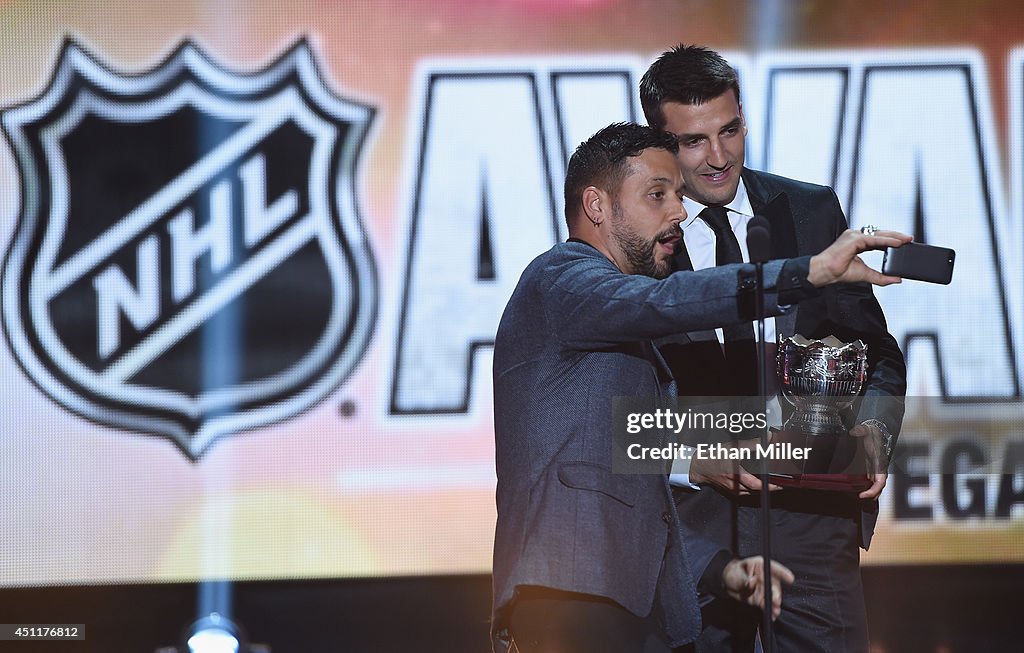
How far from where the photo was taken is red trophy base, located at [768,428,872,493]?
233 centimetres

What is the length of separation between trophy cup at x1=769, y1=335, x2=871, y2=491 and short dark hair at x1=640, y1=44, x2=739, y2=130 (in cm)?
71

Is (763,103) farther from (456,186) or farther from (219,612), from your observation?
(219,612)

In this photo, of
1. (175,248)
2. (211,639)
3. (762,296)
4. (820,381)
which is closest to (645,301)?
(762,296)

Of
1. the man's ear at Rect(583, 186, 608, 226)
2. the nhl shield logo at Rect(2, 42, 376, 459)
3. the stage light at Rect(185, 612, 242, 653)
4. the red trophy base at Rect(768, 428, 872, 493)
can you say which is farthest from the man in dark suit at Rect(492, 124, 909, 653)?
the nhl shield logo at Rect(2, 42, 376, 459)

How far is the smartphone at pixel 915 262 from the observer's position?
6.22ft

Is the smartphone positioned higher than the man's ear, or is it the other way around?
the man's ear

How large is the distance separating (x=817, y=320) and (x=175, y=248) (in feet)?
6.88

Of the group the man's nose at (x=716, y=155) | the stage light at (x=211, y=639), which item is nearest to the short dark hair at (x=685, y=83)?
the man's nose at (x=716, y=155)

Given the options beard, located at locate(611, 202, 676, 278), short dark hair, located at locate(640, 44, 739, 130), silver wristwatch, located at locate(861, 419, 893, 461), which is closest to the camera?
beard, located at locate(611, 202, 676, 278)

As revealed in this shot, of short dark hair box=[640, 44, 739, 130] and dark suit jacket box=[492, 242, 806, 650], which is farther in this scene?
short dark hair box=[640, 44, 739, 130]

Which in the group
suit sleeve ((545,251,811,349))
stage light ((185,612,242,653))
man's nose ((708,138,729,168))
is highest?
man's nose ((708,138,729,168))

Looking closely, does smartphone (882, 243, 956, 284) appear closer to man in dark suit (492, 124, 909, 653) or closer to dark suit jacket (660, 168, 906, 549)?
man in dark suit (492, 124, 909, 653)

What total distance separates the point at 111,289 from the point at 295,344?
25.0 inches

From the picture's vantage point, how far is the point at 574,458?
2.04m
